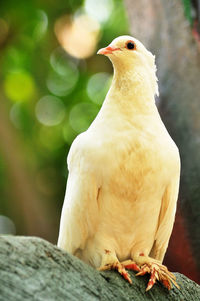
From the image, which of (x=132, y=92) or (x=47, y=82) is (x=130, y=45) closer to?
(x=132, y=92)

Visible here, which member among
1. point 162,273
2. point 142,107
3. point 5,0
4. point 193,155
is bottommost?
point 162,273

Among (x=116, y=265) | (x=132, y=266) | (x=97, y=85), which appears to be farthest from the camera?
(x=97, y=85)

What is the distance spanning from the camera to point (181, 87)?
6449 millimetres

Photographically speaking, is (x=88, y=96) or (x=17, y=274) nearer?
(x=17, y=274)

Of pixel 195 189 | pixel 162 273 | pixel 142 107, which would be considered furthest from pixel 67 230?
pixel 195 189

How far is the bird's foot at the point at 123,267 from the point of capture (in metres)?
3.66

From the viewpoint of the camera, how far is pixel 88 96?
10.2 meters

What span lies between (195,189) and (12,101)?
4.72 metres

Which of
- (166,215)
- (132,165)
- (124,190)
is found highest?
(132,165)

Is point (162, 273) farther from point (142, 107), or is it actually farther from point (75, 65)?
point (75, 65)

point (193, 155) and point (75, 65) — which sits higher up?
point (75, 65)

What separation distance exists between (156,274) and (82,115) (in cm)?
638

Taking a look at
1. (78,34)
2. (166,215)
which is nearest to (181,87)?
(166,215)

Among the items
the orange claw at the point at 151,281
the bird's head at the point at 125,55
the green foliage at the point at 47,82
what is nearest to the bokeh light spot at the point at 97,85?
the green foliage at the point at 47,82
